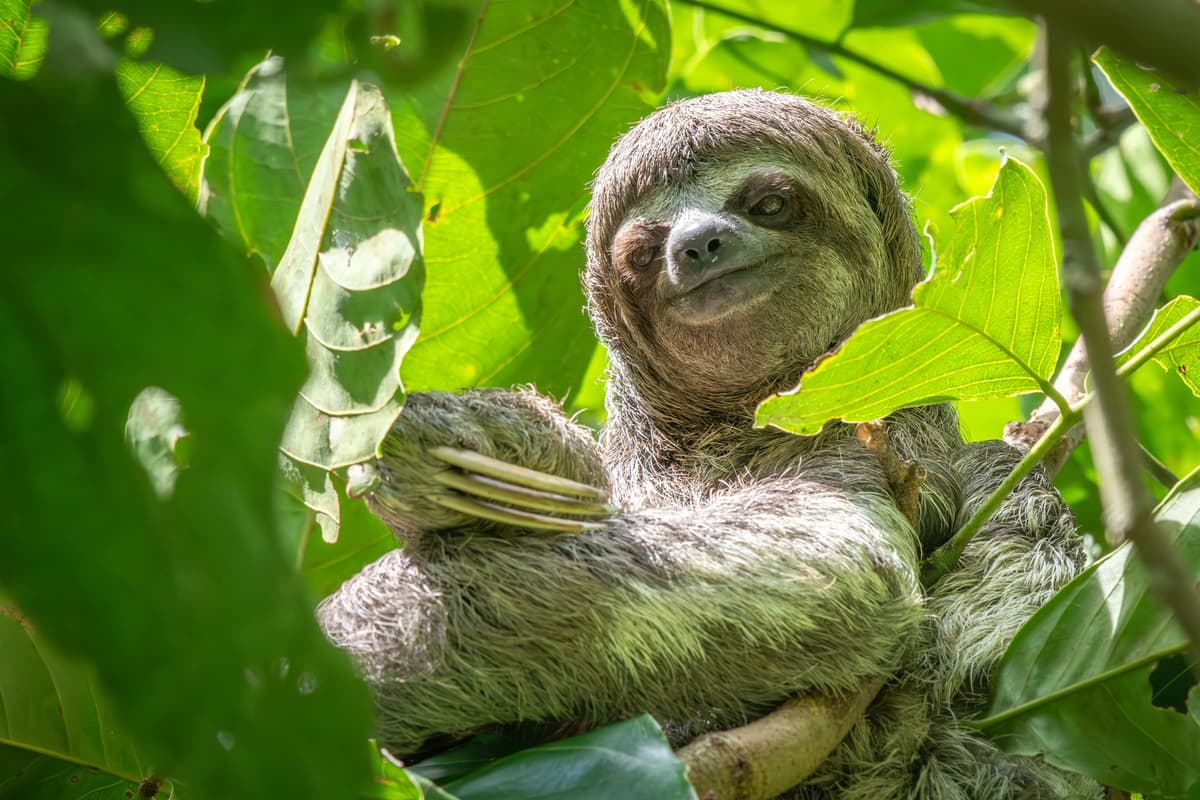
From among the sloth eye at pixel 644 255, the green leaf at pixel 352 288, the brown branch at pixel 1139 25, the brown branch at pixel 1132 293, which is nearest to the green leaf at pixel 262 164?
the green leaf at pixel 352 288

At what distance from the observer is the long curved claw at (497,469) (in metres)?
3.22

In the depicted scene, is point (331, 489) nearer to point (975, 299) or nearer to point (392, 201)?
point (392, 201)

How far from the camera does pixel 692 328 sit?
5.01 meters

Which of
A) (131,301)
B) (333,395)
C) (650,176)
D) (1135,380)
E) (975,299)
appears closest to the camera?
(131,301)

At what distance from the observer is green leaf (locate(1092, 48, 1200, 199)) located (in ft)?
11.6

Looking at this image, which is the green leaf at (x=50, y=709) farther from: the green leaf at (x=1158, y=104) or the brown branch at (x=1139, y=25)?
the green leaf at (x=1158, y=104)

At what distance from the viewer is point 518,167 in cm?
498

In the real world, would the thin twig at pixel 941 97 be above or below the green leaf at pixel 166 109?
above

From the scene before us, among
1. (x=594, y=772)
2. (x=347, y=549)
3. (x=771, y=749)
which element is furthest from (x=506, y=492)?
(x=347, y=549)

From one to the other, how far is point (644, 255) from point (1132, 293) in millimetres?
2073

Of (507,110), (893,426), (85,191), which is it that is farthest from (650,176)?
(85,191)

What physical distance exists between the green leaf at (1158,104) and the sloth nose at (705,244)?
1.54 metres

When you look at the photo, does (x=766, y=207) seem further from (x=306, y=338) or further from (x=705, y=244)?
(x=306, y=338)

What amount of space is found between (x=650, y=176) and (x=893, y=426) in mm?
1485
